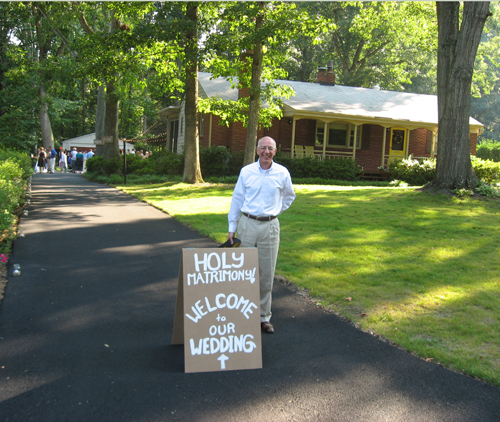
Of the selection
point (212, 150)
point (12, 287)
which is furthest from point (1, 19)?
point (12, 287)

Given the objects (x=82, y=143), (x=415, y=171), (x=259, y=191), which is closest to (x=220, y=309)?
(x=259, y=191)

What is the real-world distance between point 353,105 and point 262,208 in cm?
2422

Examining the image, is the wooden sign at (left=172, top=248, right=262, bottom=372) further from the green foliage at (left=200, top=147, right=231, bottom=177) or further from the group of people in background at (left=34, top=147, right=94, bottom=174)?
the group of people in background at (left=34, top=147, right=94, bottom=174)

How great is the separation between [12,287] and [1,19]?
40.3 m

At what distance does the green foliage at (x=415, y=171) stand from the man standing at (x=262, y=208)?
17.5m

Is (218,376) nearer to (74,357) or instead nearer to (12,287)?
(74,357)

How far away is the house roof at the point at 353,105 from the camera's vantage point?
82.9 ft

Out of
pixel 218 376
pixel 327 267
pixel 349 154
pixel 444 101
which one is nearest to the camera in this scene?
pixel 218 376

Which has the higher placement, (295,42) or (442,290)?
(295,42)

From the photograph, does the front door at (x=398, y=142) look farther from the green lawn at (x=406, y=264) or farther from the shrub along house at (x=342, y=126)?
the green lawn at (x=406, y=264)

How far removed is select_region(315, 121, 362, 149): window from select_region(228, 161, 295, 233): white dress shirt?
76.4 feet

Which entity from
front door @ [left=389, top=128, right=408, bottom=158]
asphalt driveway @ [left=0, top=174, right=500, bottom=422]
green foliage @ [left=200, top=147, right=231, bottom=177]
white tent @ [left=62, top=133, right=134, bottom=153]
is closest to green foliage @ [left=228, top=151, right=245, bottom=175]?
green foliage @ [left=200, top=147, right=231, bottom=177]

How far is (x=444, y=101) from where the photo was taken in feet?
47.1

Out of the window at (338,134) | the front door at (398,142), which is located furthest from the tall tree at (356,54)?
the window at (338,134)
